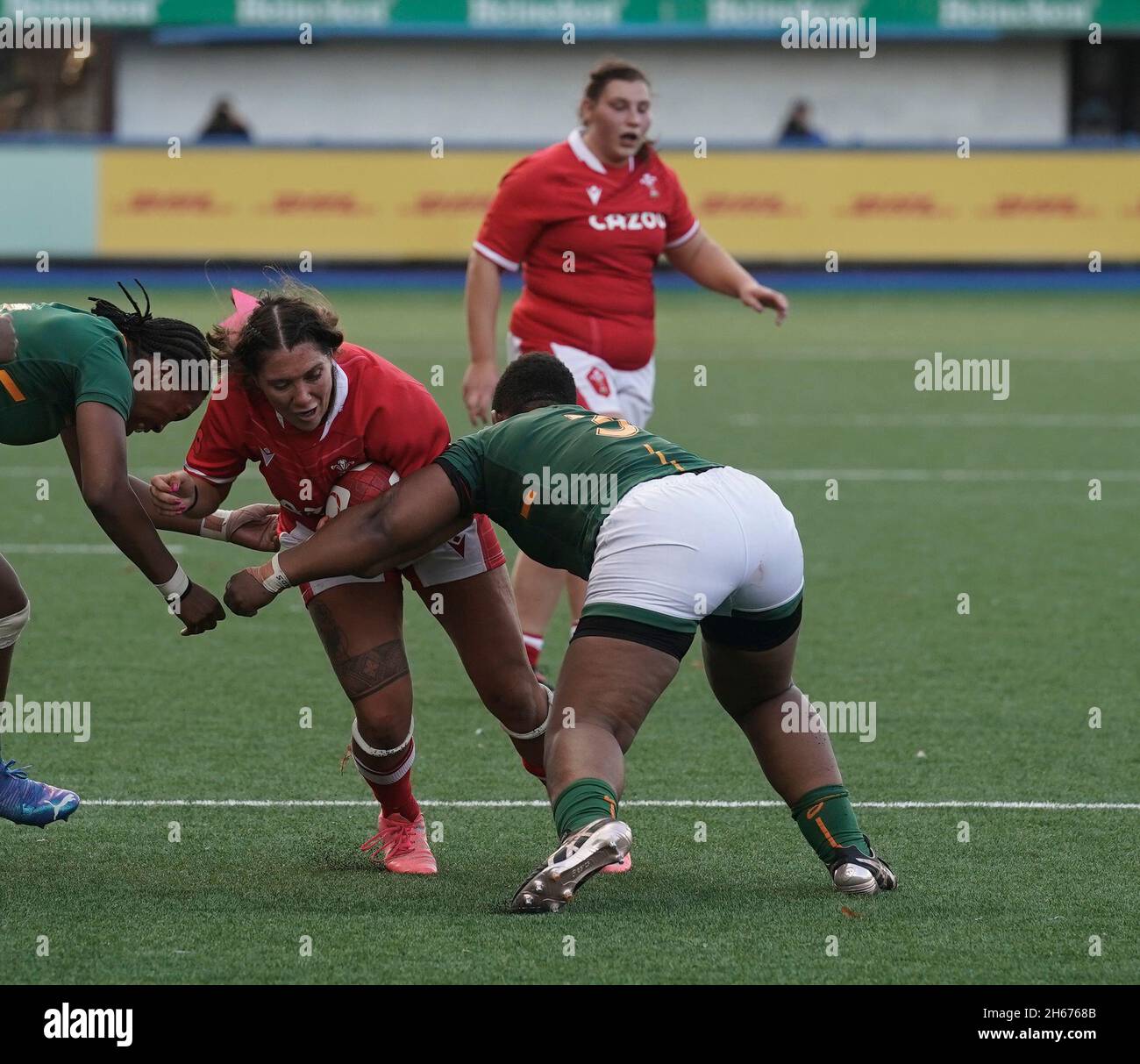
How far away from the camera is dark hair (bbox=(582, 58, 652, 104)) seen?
7.66 meters

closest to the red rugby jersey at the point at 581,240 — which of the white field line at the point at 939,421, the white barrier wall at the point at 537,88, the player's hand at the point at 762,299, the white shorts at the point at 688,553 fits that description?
the player's hand at the point at 762,299

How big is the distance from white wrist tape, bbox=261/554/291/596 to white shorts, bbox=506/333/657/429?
276cm

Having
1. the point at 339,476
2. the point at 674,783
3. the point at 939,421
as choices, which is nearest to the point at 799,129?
the point at 939,421

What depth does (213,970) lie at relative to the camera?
4438 millimetres

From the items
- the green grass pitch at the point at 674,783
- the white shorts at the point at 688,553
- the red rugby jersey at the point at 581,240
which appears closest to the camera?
the green grass pitch at the point at 674,783

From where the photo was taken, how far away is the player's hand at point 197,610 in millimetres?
5152

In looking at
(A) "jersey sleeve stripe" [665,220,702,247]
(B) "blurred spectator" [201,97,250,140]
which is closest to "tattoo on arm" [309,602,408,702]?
(A) "jersey sleeve stripe" [665,220,702,247]

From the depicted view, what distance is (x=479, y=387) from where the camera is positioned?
7754 mm

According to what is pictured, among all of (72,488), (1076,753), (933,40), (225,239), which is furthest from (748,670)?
(933,40)

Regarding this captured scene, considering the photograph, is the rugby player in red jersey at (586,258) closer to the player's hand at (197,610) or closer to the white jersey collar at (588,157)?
the white jersey collar at (588,157)

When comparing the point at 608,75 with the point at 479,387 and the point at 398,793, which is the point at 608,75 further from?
the point at 398,793

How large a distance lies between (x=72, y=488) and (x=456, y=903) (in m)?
8.26

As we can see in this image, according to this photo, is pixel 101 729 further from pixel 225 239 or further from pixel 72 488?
pixel 225 239

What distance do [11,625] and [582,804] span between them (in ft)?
6.10
